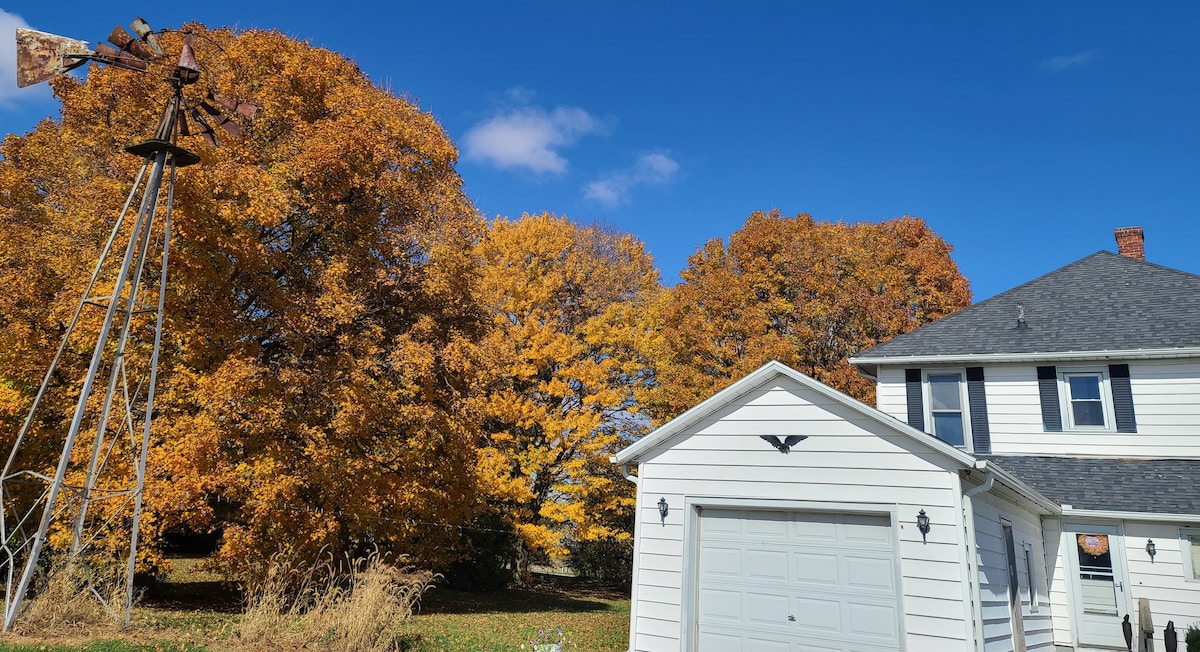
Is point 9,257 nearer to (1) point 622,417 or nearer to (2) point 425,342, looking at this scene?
(2) point 425,342

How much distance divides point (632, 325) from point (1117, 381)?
14833 mm

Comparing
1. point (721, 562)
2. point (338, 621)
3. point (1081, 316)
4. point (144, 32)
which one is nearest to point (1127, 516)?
point (1081, 316)

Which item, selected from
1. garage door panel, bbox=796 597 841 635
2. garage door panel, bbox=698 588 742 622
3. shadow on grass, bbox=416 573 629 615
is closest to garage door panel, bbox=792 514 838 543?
garage door panel, bbox=796 597 841 635

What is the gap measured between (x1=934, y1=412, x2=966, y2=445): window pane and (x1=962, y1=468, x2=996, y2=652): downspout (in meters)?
7.35

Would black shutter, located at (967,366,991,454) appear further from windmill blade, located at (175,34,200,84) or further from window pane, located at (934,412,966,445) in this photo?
windmill blade, located at (175,34,200,84)

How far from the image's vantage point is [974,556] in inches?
300

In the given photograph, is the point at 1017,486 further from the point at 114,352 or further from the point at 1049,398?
the point at 114,352

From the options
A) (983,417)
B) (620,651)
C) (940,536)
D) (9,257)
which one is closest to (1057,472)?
(983,417)

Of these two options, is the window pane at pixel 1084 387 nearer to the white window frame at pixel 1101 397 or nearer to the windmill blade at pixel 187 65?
the white window frame at pixel 1101 397

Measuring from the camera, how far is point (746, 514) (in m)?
9.07

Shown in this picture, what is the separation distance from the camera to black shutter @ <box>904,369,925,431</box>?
15094 millimetres

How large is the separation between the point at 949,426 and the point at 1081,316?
12.6 feet

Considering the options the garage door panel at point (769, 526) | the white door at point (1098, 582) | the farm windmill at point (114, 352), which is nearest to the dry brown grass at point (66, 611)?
the farm windmill at point (114, 352)

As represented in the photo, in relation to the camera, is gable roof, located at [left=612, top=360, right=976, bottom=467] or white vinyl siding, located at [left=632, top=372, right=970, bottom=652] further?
gable roof, located at [left=612, top=360, right=976, bottom=467]
